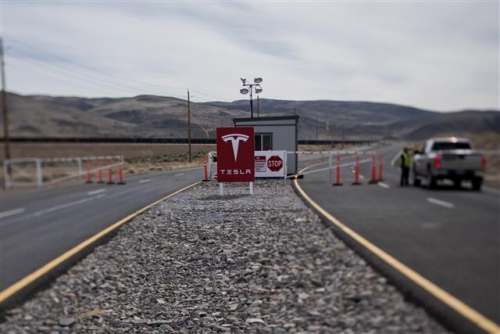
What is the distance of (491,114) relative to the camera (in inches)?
58.7

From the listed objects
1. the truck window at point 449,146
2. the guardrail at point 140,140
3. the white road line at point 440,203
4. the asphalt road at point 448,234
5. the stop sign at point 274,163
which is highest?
the guardrail at point 140,140

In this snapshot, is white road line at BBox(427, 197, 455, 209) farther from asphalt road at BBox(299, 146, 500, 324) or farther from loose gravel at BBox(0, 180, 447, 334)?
loose gravel at BBox(0, 180, 447, 334)

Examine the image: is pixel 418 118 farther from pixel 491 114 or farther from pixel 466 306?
pixel 466 306

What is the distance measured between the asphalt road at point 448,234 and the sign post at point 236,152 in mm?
919

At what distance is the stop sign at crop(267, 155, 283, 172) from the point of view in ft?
11.2

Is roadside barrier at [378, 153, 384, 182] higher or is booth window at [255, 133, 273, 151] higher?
booth window at [255, 133, 273, 151]

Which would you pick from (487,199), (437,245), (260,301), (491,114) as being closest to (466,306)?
(437,245)

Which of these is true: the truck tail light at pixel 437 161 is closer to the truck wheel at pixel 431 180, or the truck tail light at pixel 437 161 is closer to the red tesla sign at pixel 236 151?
the truck wheel at pixel 431 180

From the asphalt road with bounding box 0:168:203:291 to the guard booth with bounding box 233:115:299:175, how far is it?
2.45ft

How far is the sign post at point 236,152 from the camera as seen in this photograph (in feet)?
9.96

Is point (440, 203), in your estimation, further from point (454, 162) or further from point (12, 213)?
point (12, 213)

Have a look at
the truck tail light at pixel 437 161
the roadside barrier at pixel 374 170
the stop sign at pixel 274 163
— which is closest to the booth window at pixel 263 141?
the stop sign at pixel 274 163

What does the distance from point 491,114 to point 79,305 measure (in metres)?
6.06

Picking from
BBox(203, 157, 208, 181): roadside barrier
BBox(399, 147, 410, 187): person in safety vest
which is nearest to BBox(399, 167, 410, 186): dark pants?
BBox(399, 147, 410, 187): person in safety vest
